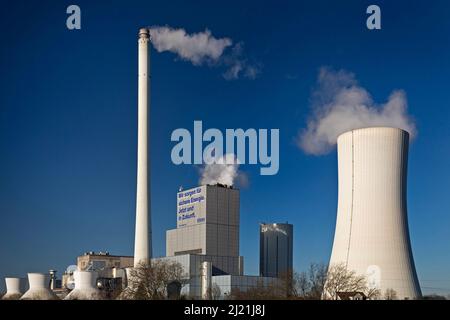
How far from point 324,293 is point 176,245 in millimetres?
32990

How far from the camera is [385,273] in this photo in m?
35.2

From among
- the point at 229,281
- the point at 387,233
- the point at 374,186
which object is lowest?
the point at 229,281

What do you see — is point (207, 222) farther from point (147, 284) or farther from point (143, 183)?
point (147, 284)

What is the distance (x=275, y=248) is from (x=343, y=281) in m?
58.6

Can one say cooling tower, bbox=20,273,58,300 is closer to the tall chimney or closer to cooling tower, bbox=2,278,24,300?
cooling tower, bbox=2,278,24,300

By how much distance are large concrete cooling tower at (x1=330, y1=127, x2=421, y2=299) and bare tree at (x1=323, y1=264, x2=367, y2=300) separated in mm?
354

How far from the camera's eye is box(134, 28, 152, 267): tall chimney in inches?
2031

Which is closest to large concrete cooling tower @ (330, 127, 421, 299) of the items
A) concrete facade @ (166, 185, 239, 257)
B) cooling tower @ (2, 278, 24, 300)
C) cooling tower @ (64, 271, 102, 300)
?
cooling tower @ (64, 271, 102, 300)

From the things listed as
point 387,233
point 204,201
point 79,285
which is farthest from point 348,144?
point 204,201

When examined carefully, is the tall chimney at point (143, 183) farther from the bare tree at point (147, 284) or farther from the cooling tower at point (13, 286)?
the cooling tower at point (13, 286)

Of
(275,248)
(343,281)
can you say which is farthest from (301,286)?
(275,248)

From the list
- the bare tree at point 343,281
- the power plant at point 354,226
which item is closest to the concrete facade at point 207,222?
the power plant at point 354,226
